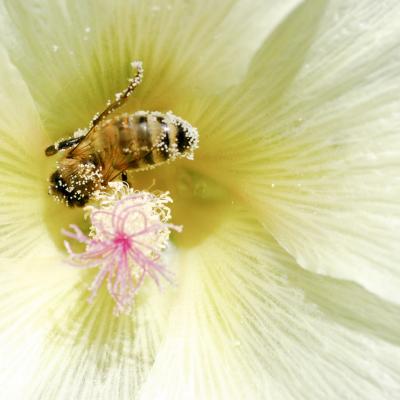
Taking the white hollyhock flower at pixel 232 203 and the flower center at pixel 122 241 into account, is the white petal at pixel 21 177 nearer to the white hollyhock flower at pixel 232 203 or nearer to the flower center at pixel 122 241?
the white hollyhock flower at pixel 232 203

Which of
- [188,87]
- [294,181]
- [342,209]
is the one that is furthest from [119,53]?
[342,209]

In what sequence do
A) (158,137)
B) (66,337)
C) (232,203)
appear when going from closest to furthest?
1. (158,137)
2. (66,337)
3. (232,203)

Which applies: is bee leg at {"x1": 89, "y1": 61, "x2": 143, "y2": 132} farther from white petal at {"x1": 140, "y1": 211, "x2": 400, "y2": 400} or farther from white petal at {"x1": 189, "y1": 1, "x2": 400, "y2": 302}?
white petal at {"x1": 140, "y1": 211, "x2": 400, "y2": 400}

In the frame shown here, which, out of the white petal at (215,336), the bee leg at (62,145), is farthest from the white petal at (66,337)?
the bee leg at (62,145)

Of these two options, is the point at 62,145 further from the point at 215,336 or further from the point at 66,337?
the point at 215,336

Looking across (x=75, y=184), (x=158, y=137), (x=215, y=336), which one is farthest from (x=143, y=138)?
(x=215, y=336)

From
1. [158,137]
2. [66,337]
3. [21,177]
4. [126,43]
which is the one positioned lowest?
[66,337]
